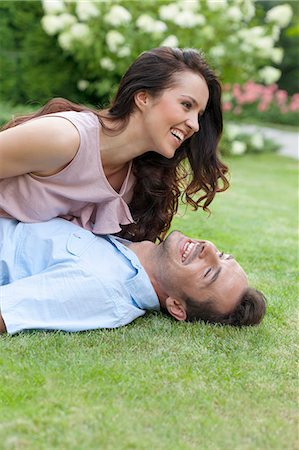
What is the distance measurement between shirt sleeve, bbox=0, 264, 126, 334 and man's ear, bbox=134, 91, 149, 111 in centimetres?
83

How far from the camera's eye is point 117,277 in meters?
3.23

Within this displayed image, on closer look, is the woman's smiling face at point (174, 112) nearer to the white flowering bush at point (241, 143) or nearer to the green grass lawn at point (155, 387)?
the green grass lawn at point (155, 387)

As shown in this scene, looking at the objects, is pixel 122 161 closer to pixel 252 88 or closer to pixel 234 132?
pixel 234 132

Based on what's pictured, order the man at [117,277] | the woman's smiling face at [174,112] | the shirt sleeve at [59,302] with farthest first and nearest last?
the woman's smiling face at [174,112] → the man at [117,277] → the shirt sleeve at [59,302]

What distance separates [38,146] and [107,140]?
420mm

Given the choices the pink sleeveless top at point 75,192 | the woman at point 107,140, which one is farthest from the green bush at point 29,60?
the pink sleeveless top at point 75,192

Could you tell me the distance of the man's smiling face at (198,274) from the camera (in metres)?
3.23

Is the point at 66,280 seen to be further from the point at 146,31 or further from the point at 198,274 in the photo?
the point at 146,31

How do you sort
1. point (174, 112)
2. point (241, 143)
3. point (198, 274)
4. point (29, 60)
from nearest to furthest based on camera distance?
point (198, 274) < point (174, 112) < point (29, 60) < point (241, 143)

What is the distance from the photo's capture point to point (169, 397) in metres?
2.49

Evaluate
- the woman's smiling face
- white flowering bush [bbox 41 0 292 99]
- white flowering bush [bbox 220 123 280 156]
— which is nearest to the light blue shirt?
the woman's smiling face

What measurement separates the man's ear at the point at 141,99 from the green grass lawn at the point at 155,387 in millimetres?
968

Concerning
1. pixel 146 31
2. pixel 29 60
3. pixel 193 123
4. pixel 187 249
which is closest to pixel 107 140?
pixel 193 123

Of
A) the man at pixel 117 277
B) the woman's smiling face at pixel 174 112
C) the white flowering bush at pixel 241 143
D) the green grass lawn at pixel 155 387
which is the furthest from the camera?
the white flowering bush at pixel 241 143
